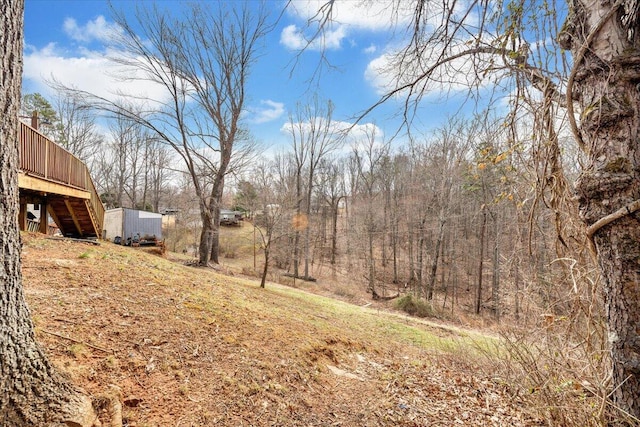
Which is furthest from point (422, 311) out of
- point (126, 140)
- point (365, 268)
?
point (126, 140)

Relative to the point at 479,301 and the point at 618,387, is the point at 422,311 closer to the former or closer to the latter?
the point at 479,301

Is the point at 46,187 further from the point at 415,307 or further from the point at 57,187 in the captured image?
the point at 415,307

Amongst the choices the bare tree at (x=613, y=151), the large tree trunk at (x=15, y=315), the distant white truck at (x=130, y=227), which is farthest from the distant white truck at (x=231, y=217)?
the bare tree at (x=613, y=151)

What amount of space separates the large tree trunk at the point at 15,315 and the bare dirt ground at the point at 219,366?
384mm

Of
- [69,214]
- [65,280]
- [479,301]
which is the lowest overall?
[479,301]

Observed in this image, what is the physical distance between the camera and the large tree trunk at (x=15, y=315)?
140 centimetres

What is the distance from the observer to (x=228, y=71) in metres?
13.9

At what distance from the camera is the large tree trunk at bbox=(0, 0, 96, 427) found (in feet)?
4.60

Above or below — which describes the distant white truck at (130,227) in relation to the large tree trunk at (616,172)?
below

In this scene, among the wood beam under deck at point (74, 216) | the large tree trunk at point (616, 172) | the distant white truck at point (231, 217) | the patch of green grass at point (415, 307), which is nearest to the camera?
the large tree trunk at point (616, 172)

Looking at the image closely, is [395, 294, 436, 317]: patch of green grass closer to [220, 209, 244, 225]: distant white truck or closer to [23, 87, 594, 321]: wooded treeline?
[23, 87, 594, 321]: wooded treeline

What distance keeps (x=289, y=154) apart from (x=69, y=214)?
51.9ft

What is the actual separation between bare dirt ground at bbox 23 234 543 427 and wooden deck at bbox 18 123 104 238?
10.5 ft

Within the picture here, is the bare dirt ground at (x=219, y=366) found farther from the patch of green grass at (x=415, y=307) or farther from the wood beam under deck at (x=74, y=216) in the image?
the patch of green grass at (x=415, y=307)
